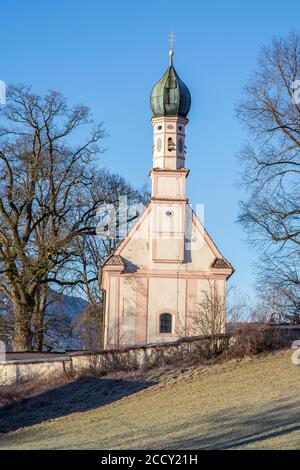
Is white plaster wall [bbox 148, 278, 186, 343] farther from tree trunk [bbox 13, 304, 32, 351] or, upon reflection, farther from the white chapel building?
tree trunk [bbox 13, 304, 32, 351]

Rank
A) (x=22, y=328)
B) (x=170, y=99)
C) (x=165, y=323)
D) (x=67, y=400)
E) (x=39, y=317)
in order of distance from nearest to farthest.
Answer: (x=67, y=400)
(x=165, y=323)
(x=22, y=328)
(x=170, y=99)
(x=39, y=317)

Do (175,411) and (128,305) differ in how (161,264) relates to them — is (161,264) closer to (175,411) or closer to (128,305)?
(128,305)

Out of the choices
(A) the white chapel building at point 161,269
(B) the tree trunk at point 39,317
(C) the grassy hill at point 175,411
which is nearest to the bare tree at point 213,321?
(C) the grassy hill at point 175,411

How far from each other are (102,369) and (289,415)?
10741mm

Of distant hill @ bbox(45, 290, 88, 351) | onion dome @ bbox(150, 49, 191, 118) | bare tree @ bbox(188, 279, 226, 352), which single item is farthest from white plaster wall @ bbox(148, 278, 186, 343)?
bare tree @ bbox(188, 279, 226, 352)

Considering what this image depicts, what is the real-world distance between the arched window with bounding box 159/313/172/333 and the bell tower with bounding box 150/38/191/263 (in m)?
2.17

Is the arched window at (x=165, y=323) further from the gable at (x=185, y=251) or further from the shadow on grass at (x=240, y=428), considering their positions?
the shadow on grass at (x=240, y=428)

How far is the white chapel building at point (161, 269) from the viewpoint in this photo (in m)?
39.4

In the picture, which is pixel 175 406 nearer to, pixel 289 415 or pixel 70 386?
pixel 289 415

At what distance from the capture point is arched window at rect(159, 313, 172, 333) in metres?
39.5

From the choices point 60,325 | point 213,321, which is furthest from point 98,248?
point 213,321

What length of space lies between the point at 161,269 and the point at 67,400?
12707 millimetres

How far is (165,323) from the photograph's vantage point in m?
39.6

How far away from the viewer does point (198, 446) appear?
18453 millimetres
